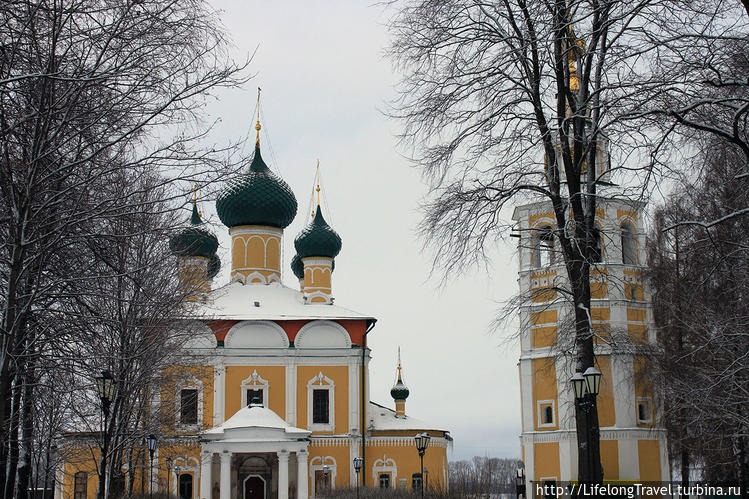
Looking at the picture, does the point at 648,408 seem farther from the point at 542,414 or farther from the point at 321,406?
the point at 321,406

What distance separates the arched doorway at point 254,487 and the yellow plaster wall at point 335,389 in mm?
2468

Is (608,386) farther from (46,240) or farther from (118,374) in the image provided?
(46,240)

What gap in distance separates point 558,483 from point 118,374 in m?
13.7

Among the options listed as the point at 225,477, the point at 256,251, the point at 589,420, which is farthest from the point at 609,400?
the point at 256,251

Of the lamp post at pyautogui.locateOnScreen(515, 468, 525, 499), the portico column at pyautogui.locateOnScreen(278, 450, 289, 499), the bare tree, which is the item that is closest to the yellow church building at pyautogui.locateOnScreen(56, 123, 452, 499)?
the portico column at pyautogui.locateOnScreen(278, 450, 289, 499)

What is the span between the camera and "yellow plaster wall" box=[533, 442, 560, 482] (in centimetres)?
2455

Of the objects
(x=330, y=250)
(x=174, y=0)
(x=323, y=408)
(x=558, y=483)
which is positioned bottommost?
(x=558, y=483)

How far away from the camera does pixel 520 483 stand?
23.5 m

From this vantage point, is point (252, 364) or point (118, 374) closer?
point (118, 374)

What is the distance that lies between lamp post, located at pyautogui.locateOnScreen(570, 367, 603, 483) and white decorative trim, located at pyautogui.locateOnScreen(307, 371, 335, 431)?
2258 centimetres

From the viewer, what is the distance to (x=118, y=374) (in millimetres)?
15453

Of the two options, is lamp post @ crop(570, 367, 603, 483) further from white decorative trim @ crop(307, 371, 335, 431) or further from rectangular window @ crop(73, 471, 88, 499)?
rectangular window @ crop(73, 471, 88, 499)

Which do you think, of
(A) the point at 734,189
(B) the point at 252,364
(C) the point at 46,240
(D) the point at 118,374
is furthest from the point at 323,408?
(C) the point at 46,240

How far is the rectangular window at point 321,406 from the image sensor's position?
1272 inches
